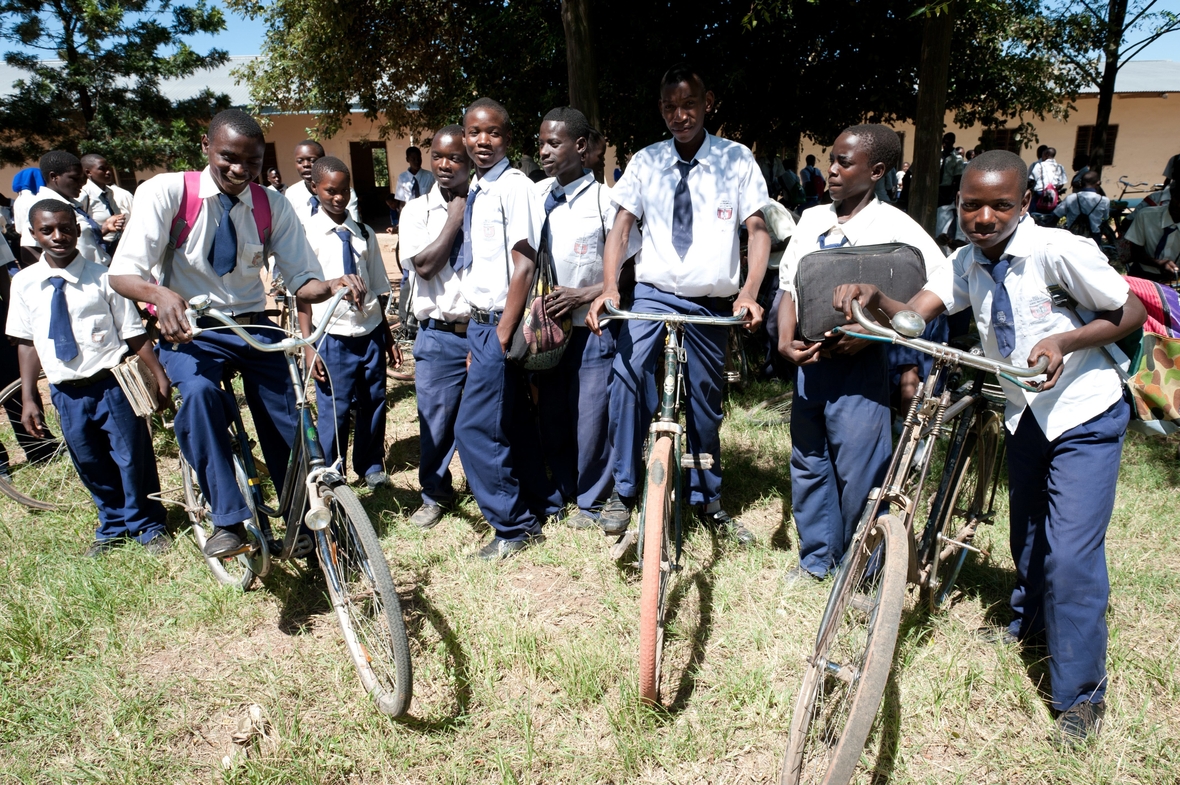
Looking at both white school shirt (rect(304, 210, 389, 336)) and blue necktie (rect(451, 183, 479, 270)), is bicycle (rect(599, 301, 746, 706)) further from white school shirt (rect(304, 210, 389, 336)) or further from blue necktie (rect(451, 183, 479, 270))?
white school shirt (rect(304, 210, 389, 336))

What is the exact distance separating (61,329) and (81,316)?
11cm

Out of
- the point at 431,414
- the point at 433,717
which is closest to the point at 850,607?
the point at 433,717

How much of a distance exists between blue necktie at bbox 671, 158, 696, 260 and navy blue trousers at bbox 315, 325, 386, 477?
2137 millimetres

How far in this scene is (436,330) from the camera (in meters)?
4.20

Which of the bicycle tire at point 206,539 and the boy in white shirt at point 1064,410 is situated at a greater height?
the boy in white shirt at point 1064,410

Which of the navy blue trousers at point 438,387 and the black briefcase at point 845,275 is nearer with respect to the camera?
the black briefcase at point 845,275

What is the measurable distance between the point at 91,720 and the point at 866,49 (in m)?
8.88

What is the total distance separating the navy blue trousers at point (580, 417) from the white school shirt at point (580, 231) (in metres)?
0.22

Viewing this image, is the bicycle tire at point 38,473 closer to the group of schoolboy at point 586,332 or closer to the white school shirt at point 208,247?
the group of schoolboy at point 586,332

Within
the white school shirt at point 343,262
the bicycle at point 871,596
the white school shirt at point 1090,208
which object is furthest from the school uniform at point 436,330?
the white school shirt at point 1090,208

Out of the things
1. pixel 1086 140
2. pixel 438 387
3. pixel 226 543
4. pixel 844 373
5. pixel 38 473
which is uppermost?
pixel 1086 140

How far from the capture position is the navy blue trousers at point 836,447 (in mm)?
3260

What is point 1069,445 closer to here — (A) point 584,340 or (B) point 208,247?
(A) point 584,340

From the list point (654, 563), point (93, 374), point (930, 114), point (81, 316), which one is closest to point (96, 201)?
point (81, 316)
